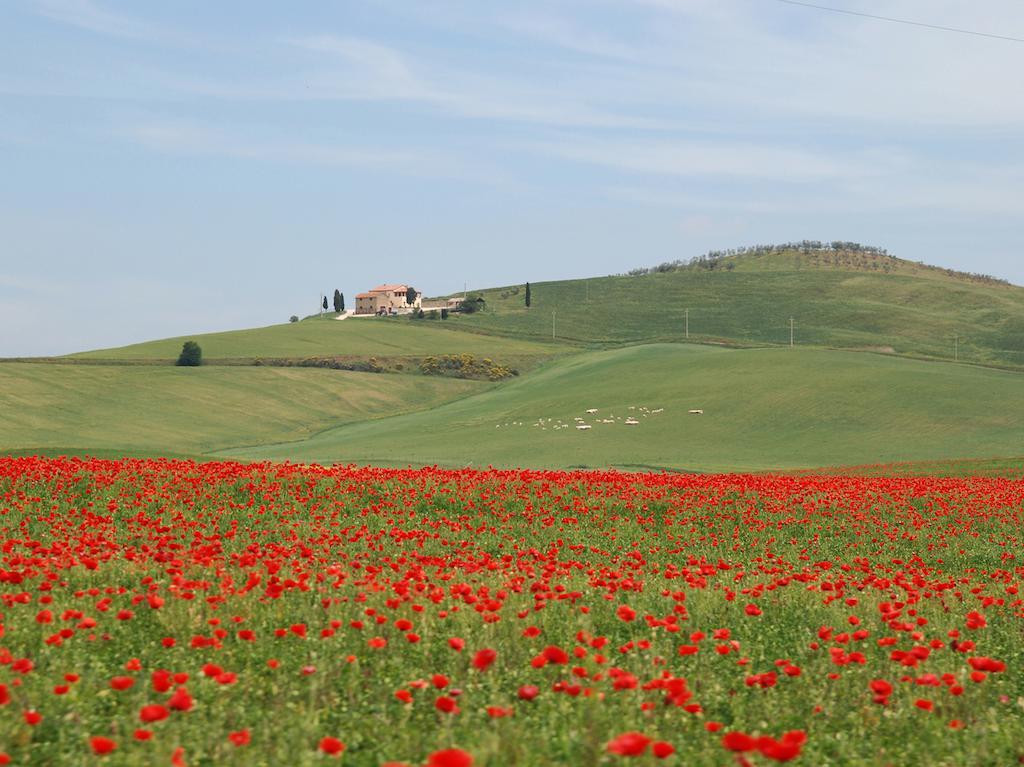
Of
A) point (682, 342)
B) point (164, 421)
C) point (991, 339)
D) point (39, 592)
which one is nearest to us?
point (39, 592)

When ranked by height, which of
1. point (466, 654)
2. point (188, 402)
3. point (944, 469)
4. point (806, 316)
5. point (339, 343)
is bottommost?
point (944, 469)

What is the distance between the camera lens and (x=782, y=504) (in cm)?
2453

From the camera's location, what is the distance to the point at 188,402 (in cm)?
9300

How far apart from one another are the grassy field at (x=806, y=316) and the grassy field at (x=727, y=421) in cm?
4546

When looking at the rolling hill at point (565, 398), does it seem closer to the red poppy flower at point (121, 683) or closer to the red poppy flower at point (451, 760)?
the red poppy flower at point (121, 683)

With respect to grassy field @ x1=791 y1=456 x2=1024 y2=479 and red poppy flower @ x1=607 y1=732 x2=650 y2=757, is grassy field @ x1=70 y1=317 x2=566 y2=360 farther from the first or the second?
red poppy flower @ x1=607 y1=732 x2=650 y2=757

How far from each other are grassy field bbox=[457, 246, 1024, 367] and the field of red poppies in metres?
120

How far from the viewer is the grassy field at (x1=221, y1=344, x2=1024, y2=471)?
56.5 meters

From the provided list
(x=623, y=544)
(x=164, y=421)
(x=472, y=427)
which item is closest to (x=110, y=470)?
(x=623, y=544)

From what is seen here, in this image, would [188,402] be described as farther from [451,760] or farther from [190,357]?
[451,760]

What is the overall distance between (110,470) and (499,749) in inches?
693

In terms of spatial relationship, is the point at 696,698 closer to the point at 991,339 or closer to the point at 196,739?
the point at 196,739

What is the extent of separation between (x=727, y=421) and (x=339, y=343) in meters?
80.4

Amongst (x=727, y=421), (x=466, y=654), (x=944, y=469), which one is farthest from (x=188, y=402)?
(x=466, y=654)
